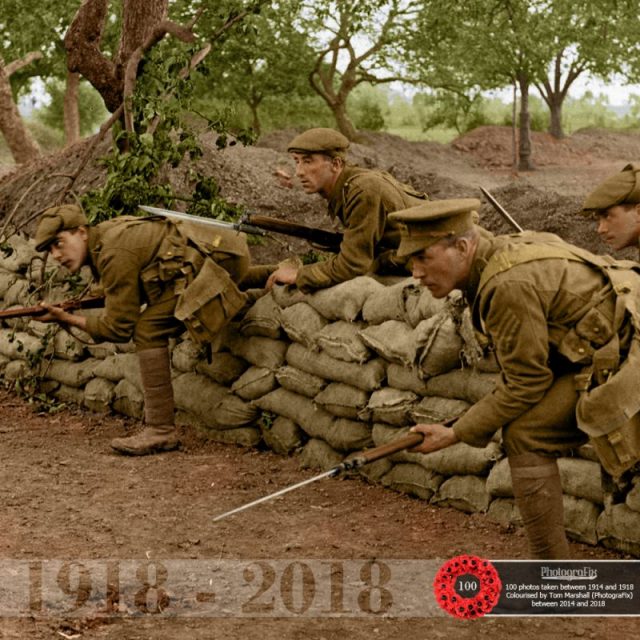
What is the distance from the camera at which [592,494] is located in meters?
3.95

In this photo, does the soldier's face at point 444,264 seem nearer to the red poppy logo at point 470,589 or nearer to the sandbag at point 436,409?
the red poppy logo at point 470,589

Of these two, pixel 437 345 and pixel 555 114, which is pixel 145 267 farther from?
pixel 555 114

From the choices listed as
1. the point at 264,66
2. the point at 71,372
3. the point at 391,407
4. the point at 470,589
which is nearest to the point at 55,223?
the point at 71,372

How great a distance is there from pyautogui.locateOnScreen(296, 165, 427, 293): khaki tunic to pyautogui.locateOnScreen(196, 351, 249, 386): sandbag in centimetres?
72

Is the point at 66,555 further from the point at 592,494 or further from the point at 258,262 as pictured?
the point at 258,262

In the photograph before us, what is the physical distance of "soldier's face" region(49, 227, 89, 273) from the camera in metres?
5.39

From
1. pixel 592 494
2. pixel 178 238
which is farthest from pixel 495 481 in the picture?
A: pixel 178 238

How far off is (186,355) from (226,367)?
35 cm

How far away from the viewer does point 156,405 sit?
569 cm

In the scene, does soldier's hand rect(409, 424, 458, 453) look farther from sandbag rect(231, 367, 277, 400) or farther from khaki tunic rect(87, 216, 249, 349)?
khaki tunic rect(87, 216, 249, 349)

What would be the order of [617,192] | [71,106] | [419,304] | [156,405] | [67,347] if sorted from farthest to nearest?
[71,106] < [67,347] < [156,405] < [419,304] < [617,192]

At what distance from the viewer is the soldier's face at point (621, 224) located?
152 inches

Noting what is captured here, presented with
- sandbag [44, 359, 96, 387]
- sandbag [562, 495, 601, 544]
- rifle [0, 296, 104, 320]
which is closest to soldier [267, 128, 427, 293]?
rifle [0, 296, 104, 320]

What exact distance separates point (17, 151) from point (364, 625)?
963 cm
